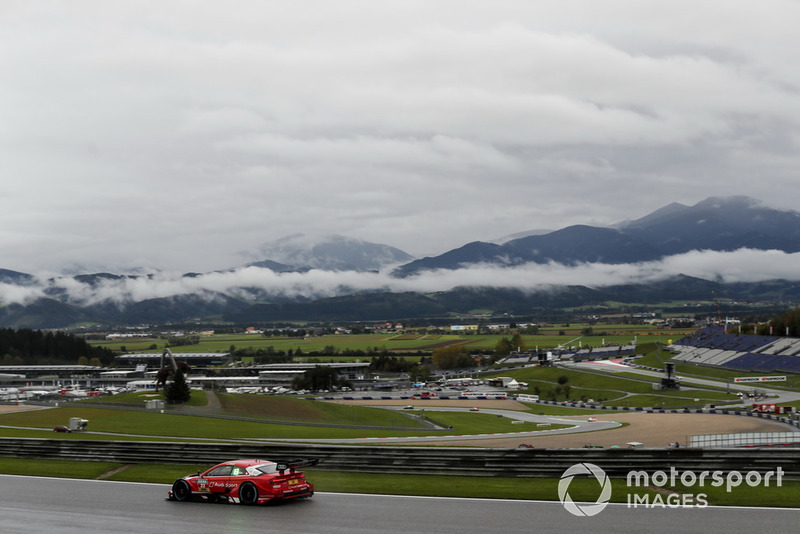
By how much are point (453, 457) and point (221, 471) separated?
971cm

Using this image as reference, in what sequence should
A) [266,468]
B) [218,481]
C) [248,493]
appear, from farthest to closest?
1. [218,481]
2. [266,468]
3. [248,493]

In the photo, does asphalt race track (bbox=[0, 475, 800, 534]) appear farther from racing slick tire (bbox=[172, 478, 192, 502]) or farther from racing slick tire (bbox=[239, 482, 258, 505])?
racing slick tire (bbox=[172, 478, 192, 502])

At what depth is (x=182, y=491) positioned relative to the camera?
29.2 meters

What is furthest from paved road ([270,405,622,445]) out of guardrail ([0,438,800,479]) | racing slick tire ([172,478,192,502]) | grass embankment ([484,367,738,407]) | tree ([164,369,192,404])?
racing slick tire ([172,478,192,502])

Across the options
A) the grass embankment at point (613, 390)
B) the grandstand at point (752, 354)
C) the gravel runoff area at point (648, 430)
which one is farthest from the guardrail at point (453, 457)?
the grandstand at point (752, 354)

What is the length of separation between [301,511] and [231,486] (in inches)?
133

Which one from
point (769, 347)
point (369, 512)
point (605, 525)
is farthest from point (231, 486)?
point (769, 347)

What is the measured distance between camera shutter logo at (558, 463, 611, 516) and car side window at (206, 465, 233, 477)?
11.9 meters

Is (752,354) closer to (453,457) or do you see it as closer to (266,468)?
(453,457)

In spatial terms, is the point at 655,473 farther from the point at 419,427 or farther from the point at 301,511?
the point at 419,427

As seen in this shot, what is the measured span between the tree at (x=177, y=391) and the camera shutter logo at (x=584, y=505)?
75355mm

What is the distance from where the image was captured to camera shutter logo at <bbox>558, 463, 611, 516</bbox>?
2518 cm

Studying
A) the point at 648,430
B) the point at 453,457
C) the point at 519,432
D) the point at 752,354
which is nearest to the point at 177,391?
the point at 519,432

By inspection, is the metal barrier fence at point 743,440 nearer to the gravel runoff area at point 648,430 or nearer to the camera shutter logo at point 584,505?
the gravel runoff area at point 648,430
